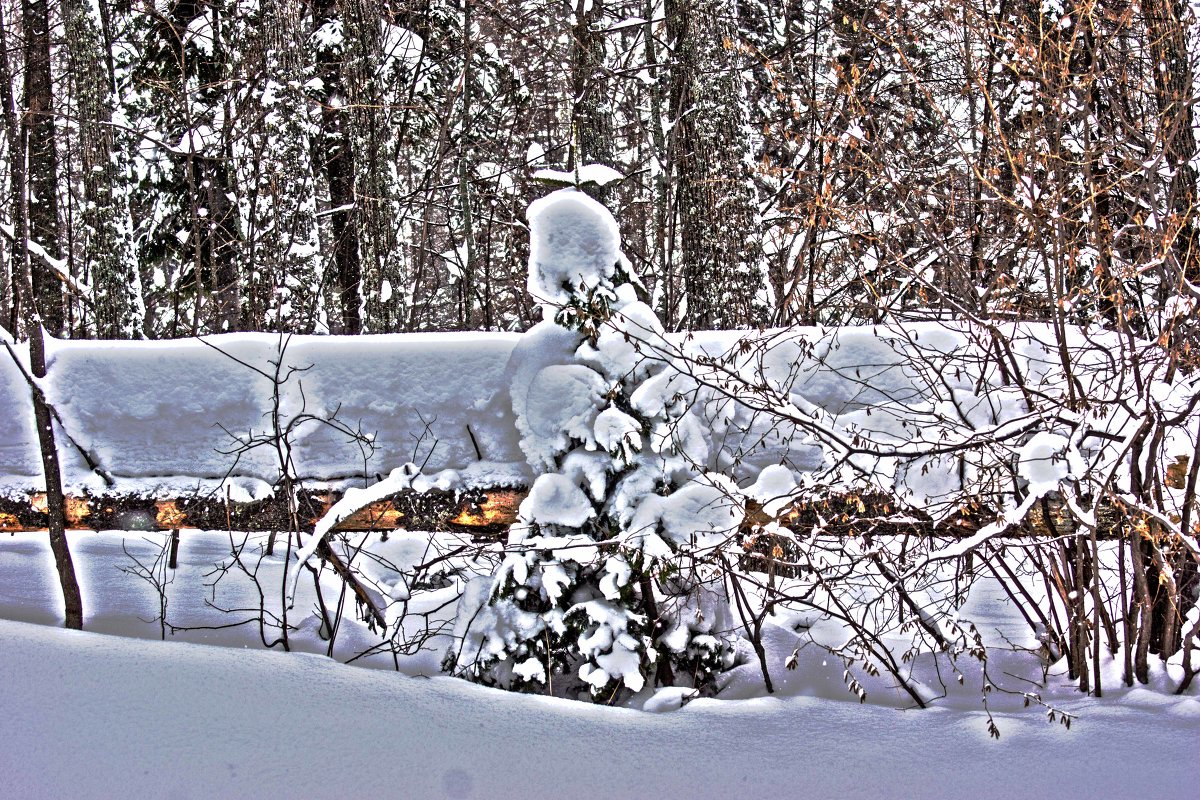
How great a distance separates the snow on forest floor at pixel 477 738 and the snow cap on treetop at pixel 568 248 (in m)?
1.92

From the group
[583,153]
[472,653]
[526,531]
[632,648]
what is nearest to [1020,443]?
[632,648]

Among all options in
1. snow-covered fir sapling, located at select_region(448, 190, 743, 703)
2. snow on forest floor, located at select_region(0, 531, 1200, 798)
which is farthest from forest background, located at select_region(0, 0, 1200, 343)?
snow on forest floor, located at select_region(0, 531, 1200, 798)

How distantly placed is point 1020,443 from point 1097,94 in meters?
2.08

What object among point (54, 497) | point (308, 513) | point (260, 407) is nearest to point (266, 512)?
point (308, 513)

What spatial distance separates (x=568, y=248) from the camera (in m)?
4.43

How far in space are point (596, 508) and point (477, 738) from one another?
115 centimetres

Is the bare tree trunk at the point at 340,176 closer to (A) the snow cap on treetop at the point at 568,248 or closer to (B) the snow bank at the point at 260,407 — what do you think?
(B) the snow bank at the point at 260,407

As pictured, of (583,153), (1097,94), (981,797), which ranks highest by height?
(583,153)

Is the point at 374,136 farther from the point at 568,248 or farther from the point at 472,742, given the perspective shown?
the point at 472,742

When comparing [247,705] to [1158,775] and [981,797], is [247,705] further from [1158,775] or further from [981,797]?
[1158,775]

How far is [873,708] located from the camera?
165 inches

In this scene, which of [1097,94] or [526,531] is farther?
[1097,94]

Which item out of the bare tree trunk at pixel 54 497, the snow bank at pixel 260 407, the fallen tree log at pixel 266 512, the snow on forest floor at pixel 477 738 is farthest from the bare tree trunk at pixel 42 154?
the snow on forest floor at pixel 477 738

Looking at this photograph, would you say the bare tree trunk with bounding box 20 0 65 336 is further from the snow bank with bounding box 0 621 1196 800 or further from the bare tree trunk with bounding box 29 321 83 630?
the snow bank with bounding box 0 621 1196 800
